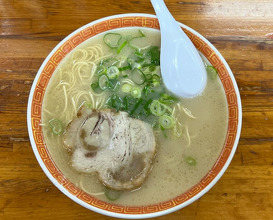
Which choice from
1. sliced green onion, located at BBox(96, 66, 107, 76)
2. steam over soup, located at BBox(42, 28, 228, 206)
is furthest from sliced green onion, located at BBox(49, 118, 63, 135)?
sliced green onion, located at BBox(96, 66, 107, 76)

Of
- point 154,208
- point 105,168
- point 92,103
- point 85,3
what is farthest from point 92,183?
point 85,3

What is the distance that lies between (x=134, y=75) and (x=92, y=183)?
26.1 inches

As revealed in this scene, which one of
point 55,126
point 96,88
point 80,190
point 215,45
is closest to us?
point 80,190

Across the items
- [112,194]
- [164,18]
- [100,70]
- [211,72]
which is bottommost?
[112,194]

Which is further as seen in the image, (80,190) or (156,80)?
(156,80)

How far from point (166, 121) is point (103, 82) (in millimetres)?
437

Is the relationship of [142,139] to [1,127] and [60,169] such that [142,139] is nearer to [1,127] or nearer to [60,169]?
[60,169]

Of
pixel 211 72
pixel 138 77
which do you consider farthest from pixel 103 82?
pixel 211 72

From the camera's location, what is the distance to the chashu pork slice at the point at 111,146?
1.66m

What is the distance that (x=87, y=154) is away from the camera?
5.52 ft

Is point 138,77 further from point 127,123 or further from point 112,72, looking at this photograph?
point 127,123

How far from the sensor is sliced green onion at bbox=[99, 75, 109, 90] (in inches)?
73.4

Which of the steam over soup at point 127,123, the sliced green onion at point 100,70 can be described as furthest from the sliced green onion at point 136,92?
the sliced green onion at point 100,70

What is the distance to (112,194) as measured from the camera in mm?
1634
